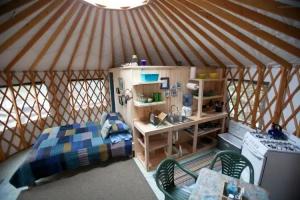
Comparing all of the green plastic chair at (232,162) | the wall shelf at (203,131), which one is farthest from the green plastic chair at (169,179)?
the wall shelf at (203,131)

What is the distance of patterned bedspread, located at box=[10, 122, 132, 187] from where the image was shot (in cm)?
242

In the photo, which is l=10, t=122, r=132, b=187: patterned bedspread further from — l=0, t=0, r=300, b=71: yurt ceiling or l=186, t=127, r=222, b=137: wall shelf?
l=0, t=0, r=300, b=71: yurt ceiling

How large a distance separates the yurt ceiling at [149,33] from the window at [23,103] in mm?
571

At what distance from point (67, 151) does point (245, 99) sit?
155 inches

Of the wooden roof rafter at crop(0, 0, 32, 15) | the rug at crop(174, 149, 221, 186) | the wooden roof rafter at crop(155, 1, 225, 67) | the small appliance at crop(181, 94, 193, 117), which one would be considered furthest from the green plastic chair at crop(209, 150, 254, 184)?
the wooden roof rafter at crop(0, 0, 32, 15)

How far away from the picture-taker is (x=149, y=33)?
321 cm

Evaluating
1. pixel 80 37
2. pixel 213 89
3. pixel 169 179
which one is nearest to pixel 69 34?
Result: pixel 80 37

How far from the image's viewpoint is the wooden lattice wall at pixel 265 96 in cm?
252

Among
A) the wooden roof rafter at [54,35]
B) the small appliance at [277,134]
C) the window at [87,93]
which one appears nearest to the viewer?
the wooden roof rafter at [54,35]

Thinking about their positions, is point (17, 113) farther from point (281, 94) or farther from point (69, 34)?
point (281, 94)

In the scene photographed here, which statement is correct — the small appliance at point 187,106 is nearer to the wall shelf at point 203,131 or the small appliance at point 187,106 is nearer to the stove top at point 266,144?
the wall shelf at point 203,131

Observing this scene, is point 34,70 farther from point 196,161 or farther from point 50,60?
point 196,161

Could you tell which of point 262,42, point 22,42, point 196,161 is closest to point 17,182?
point 22,42

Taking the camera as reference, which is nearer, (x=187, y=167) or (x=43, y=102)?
(x=187, y=167)
